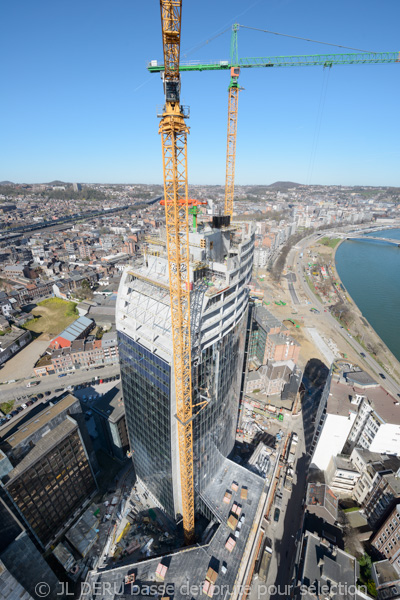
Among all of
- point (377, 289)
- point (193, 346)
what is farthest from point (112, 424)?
point (377, 289)

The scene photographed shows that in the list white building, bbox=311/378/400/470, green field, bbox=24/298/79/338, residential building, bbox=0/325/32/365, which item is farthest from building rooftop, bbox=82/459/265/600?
green field, bbox=24/298/79/338

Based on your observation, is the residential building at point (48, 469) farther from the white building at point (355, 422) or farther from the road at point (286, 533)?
the white building at point (355, 422)

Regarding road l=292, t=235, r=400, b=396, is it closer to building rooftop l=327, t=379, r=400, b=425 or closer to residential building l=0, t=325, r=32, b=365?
building rooftop l=327, t=379, r=400, b=425

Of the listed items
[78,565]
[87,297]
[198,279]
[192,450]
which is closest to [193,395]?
[192,450]

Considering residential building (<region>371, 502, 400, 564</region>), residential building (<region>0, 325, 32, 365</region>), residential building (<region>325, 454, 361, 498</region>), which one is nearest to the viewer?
residential building (<region>371, 502, 400, 564</region>)

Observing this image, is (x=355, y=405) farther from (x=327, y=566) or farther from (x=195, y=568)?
(x=195, y=568)
